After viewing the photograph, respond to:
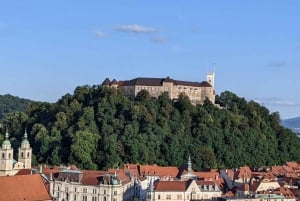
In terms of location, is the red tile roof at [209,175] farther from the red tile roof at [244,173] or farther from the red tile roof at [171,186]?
the red tile roof at [171,186]

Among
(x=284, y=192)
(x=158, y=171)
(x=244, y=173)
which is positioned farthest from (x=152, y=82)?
(x=284, y=192)

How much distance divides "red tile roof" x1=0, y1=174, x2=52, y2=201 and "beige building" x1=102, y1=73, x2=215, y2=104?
5185 centimetres

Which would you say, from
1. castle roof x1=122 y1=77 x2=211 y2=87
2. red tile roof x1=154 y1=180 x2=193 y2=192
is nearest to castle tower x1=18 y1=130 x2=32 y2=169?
red tile roof x1=154 y1=180 x2=193 y2=192

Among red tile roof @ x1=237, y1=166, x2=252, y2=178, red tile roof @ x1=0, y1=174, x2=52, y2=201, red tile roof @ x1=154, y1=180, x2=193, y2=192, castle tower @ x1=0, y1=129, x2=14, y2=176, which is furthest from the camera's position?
red tile roof @ x1=237, y1=166, x2=252, y2=178

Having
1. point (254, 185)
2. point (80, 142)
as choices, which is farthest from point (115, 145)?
point (254, 185)

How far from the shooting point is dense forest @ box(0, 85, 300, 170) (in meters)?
88.5

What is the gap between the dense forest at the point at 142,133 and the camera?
88.5m

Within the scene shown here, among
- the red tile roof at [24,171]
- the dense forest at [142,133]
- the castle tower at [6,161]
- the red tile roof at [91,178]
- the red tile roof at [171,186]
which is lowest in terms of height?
the red tile roof at [171,186]

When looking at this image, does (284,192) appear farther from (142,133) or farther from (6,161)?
(6,161)

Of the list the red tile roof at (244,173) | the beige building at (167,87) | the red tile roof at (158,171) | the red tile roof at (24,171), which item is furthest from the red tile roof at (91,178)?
the beige building at (167,87)

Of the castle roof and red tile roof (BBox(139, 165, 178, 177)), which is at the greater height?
the castle roof

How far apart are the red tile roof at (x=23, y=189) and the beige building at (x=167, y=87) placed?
51.8 m

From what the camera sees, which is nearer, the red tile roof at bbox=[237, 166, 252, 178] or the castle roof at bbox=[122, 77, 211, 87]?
the red tile roof at bbox=[237, 166, 252, 178]

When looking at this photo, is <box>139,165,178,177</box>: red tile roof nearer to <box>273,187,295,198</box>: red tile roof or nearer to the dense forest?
the dense forest
